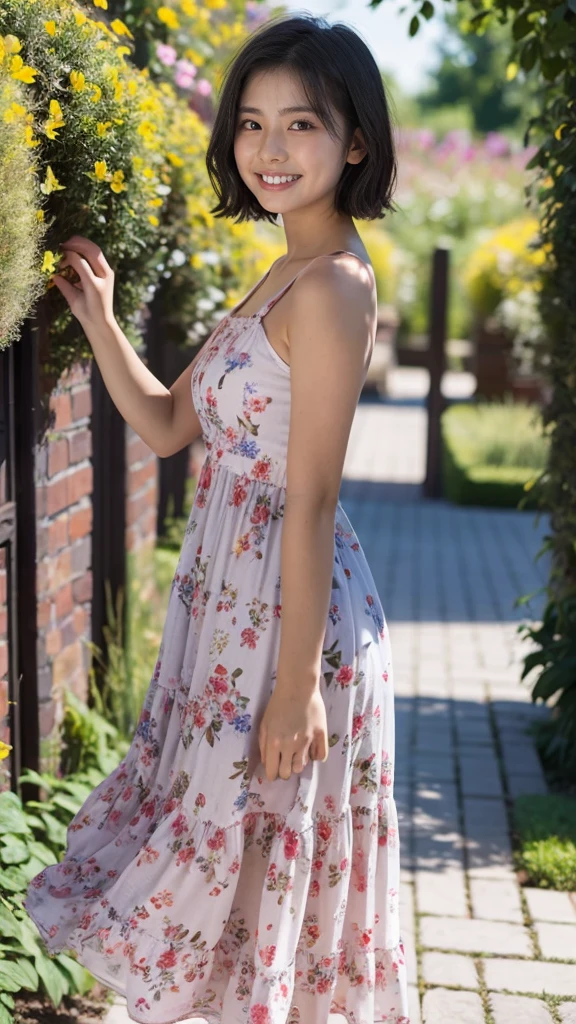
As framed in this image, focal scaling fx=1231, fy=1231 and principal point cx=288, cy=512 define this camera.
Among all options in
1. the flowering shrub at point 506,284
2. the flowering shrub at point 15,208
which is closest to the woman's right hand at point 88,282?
the flowering shrub at point 15,208

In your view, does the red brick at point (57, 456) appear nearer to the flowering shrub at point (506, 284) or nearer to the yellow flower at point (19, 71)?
the yellow flower at point (19, 71)

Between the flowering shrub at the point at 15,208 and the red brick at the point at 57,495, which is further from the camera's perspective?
the red brick at the point at 57,495

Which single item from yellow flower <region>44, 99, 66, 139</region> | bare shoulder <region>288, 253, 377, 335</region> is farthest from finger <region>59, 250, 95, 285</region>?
bare shoulder <region>288, 253, 377, 335</region>

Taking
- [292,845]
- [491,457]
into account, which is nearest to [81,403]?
[292,845]

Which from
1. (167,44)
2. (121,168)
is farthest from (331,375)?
(167,44)

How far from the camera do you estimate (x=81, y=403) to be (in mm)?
3186

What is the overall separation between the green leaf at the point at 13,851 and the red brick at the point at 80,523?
92 cm

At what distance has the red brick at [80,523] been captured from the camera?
3.20 metres

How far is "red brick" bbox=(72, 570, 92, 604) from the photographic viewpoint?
3.33 m

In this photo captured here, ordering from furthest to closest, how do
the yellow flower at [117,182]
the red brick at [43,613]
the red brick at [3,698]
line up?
1. the red brick at [43,613]
2. the red brick at [3,698]
3. the yellow flower at [117,182]

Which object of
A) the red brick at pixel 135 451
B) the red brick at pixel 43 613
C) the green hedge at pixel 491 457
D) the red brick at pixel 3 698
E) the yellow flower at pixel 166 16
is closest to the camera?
the red brick at pixel 3 698

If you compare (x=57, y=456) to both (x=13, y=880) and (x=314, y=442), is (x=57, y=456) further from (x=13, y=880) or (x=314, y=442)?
(x=314, y=442)

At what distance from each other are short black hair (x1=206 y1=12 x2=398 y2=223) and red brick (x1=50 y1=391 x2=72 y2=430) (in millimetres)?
925

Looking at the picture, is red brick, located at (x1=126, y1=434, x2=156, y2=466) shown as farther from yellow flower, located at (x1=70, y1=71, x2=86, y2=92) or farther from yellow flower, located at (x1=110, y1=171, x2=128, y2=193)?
yellow flower, located at (x1=70, y1=71, x2=86, y2=92)
